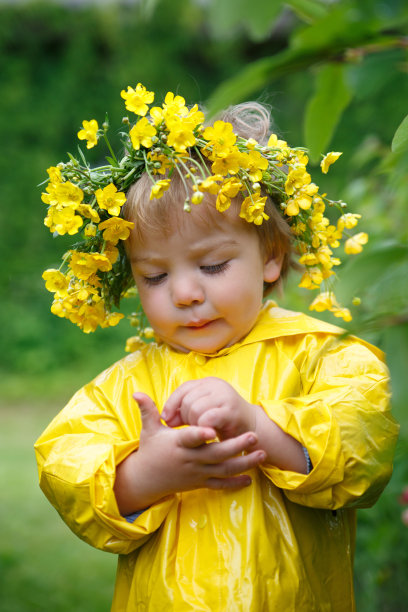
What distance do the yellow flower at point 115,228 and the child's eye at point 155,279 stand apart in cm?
11

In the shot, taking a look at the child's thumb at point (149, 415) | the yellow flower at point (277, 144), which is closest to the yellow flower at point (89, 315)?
the child's thumb at point (149, 415)

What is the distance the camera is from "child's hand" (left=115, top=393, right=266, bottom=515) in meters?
1.35

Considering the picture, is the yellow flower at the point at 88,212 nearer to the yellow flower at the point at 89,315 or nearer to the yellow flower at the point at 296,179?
the yellow flower at the point at 89,315

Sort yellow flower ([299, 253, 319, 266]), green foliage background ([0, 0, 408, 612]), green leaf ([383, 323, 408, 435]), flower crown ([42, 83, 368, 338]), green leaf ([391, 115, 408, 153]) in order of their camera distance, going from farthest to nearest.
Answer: green foliage background ([0, 0, 408, 612]) < yellow flower ([299, 253, 319, 266]) < flower crown ([42, 83, 368, 338]) < green leaf ([391, 115, 408, 153]) < green leaf ([383, 323, 408, 435])

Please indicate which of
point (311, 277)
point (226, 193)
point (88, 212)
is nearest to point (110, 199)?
point (88, 212)

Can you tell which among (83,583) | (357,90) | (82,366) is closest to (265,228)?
(357,90)

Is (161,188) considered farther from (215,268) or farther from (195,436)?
(195,436)

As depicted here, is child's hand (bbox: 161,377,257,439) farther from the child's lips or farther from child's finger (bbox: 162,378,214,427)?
the child's lips

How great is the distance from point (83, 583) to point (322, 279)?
2511 mm

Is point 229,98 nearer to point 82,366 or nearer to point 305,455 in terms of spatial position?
point 305,455

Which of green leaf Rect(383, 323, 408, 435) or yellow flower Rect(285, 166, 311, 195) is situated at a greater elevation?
yellow flower Rect(285, 166, 311, 195)

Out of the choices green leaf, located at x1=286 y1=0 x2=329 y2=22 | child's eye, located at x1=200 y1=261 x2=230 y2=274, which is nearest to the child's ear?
child's eye, located at x1=200 y1=261 x2=230 y2=274

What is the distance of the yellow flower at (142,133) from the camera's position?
1514 mm

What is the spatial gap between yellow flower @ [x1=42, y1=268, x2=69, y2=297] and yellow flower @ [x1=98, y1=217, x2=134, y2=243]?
0.16 metres
